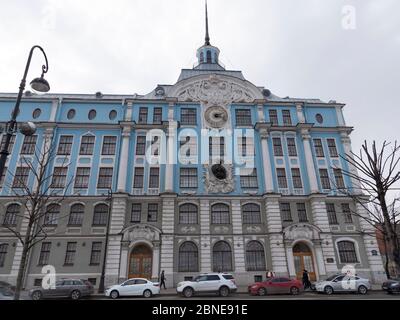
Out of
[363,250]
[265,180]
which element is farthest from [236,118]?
[363,250]

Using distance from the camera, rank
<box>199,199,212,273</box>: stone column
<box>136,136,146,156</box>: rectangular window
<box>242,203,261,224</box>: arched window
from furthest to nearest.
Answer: <box>136,136,146,156</box>: rectangular window → <box>242,203,261,224</box>: arched window → <box>199,199,212,273</box>: stone column

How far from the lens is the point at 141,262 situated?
2458cm

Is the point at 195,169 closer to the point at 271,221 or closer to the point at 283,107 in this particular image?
the point at 271,221

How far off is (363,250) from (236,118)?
1944 centimetres

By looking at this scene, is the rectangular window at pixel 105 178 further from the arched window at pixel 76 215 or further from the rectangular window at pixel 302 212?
the rectangular window at pixel 302 212

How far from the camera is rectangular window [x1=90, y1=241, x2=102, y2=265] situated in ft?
78.8

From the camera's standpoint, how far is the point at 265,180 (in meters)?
27.7

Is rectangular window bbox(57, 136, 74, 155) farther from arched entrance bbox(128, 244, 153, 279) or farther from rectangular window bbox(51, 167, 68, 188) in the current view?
arched entrance bbox(128, 244, 153, 279)

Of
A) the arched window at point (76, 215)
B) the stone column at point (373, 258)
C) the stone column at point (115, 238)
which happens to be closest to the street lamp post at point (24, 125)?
the stone column at point (115, 238)

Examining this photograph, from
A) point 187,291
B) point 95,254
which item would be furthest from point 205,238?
point 95,254

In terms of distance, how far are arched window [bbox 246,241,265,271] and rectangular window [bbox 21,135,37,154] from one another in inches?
999

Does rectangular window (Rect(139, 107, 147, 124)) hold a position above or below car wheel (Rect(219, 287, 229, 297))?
above

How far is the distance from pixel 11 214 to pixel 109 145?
11618 millimetres

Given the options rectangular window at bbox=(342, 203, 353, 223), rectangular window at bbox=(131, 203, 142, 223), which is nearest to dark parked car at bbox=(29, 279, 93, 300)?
rectangular window at bbox=(131, 203, 142, 223)
